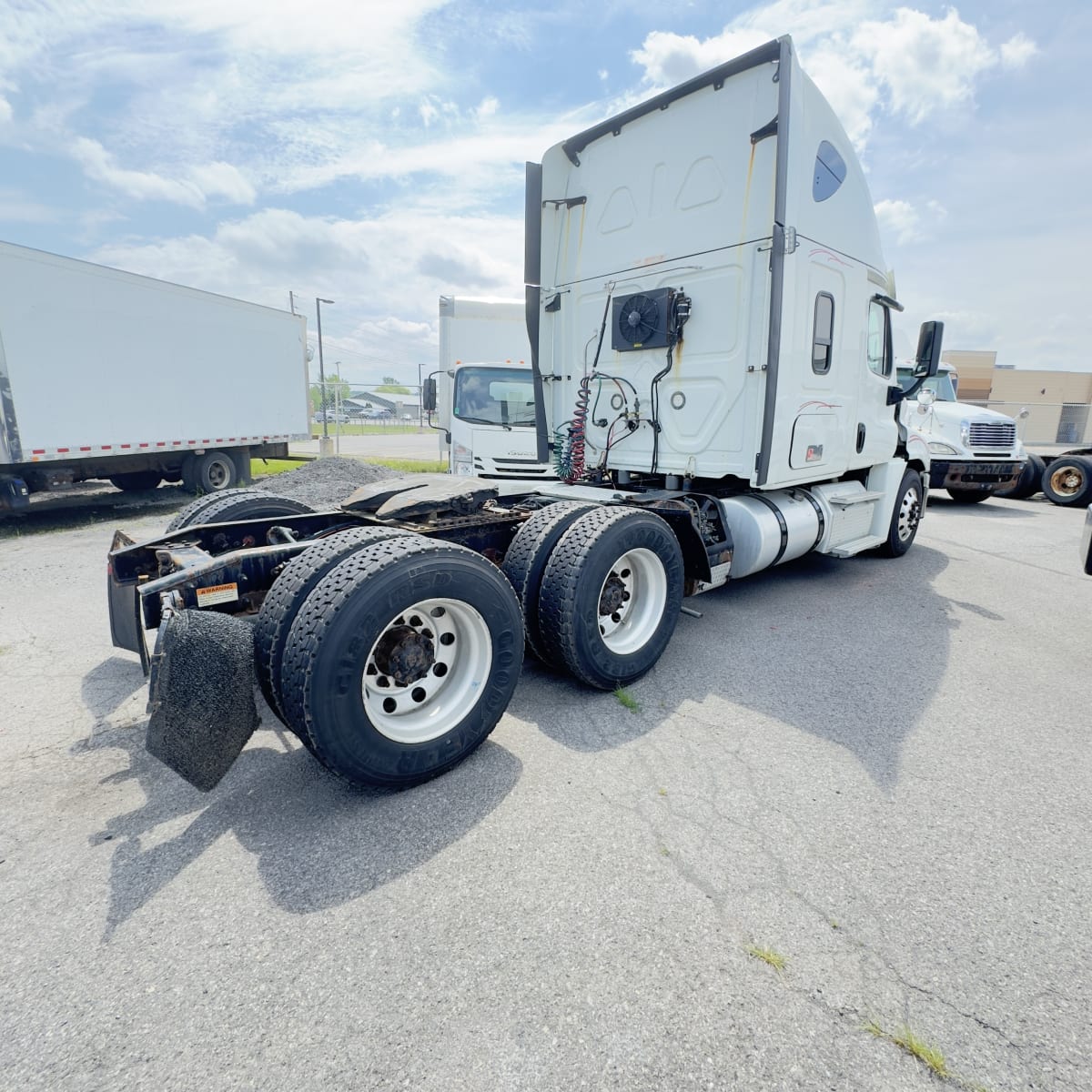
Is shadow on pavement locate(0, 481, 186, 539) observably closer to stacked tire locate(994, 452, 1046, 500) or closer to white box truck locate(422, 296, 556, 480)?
white box truck locate(422, 296, 556, 480)

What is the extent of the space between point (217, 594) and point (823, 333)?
15.5 feet

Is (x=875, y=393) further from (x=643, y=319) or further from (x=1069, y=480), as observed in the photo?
(x=1069, y=480)

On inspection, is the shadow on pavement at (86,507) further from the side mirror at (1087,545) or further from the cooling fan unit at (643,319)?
the side mirror at (1087,545)

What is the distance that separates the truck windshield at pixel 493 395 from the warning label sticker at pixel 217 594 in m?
6.38

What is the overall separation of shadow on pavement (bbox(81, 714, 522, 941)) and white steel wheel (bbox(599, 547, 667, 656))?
→ 1201 mm

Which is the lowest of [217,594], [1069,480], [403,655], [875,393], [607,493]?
[1069,480]

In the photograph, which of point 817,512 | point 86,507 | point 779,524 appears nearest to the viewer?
point 779,524

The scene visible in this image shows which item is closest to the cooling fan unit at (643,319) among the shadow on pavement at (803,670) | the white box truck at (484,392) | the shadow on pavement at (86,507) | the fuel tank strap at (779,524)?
the fuel tank strap at (779,524)

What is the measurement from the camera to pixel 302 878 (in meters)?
2.13

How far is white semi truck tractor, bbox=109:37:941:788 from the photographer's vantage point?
2422mm

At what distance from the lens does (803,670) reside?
4.00 metres

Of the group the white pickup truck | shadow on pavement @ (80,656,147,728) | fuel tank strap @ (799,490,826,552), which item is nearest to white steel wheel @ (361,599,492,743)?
shadow on pavement @ (80,656,147,728)

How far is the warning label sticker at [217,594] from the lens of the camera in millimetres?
2794

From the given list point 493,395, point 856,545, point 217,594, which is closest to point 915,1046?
point 217,594
